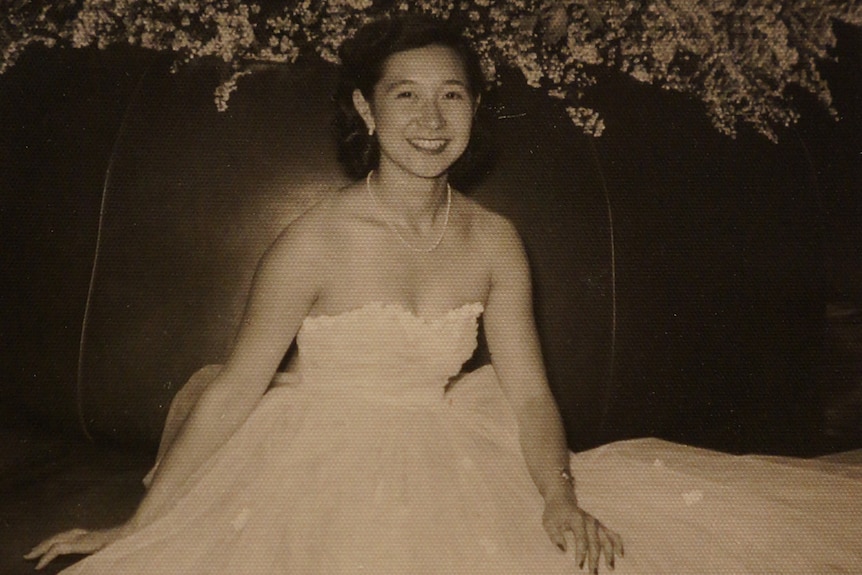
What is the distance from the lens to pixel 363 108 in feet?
4.08

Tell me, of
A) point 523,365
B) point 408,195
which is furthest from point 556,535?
point 408,195

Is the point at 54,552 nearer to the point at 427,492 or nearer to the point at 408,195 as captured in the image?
the point at 427,492

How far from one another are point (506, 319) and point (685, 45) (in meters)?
0.69

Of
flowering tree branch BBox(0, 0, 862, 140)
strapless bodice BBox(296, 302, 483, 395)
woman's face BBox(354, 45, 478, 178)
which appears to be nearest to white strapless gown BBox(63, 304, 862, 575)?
strapless bodice BBox(296, 302, 483, 395)

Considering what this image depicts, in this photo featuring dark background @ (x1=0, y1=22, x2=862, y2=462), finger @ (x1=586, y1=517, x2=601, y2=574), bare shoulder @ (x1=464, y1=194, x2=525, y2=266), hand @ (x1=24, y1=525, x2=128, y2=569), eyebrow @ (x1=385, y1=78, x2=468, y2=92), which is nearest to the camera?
finger @ (x1=586, y1=517, x2=601, y2=574)

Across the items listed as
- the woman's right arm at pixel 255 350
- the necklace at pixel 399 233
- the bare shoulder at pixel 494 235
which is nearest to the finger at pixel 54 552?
the woman's right arm at pixel 255 350

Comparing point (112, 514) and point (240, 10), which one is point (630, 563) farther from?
point (240, 10)

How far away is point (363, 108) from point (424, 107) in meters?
0.13

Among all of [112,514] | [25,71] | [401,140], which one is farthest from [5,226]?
[401,140]

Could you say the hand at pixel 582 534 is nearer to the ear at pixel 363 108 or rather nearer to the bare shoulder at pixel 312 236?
the bare shoulder at pixel 312 236

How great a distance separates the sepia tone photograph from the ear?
1cm

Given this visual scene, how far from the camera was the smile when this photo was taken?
1176 mm

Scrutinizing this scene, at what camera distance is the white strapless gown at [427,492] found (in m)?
0.97

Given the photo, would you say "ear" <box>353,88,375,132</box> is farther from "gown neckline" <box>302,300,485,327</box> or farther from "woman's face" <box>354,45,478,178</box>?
"gown neckline" <box>302,300,485,327</box>
